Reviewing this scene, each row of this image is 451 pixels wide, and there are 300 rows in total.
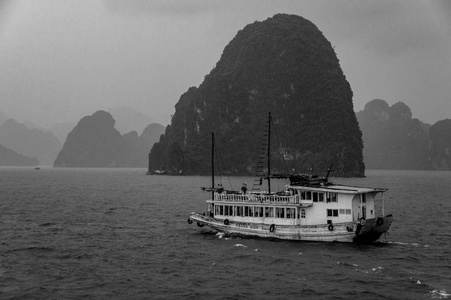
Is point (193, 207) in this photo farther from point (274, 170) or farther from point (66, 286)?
point (274, 170)

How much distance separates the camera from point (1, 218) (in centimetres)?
4975

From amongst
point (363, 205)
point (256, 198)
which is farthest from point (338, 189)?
point (256, 198)

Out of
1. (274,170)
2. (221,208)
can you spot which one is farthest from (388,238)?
(274,170)

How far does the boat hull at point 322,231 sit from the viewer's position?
35.3 meters

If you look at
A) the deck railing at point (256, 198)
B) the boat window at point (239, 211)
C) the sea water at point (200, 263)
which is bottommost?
the sea water at point (200, 263)

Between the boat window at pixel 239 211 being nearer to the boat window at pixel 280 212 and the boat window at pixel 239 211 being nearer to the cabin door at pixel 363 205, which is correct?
the boat window at pixel 280 212

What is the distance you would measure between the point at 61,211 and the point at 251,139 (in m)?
143

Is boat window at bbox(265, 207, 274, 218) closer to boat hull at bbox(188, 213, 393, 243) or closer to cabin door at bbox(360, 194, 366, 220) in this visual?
boat hull at bbox(188, 213, 393, 243)

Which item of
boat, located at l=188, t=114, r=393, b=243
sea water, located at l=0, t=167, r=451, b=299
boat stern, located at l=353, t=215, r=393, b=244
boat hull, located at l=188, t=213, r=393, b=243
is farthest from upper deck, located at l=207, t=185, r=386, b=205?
sea water, located at l=0, t=167, r=451, b=299

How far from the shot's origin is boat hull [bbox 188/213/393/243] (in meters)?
35.3

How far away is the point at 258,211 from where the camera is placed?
3953cm

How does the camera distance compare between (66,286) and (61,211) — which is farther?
(61,211)

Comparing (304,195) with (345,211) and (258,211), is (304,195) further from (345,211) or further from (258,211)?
(258,211)

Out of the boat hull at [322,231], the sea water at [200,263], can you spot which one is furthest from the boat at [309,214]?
the sea water at [200,263]
